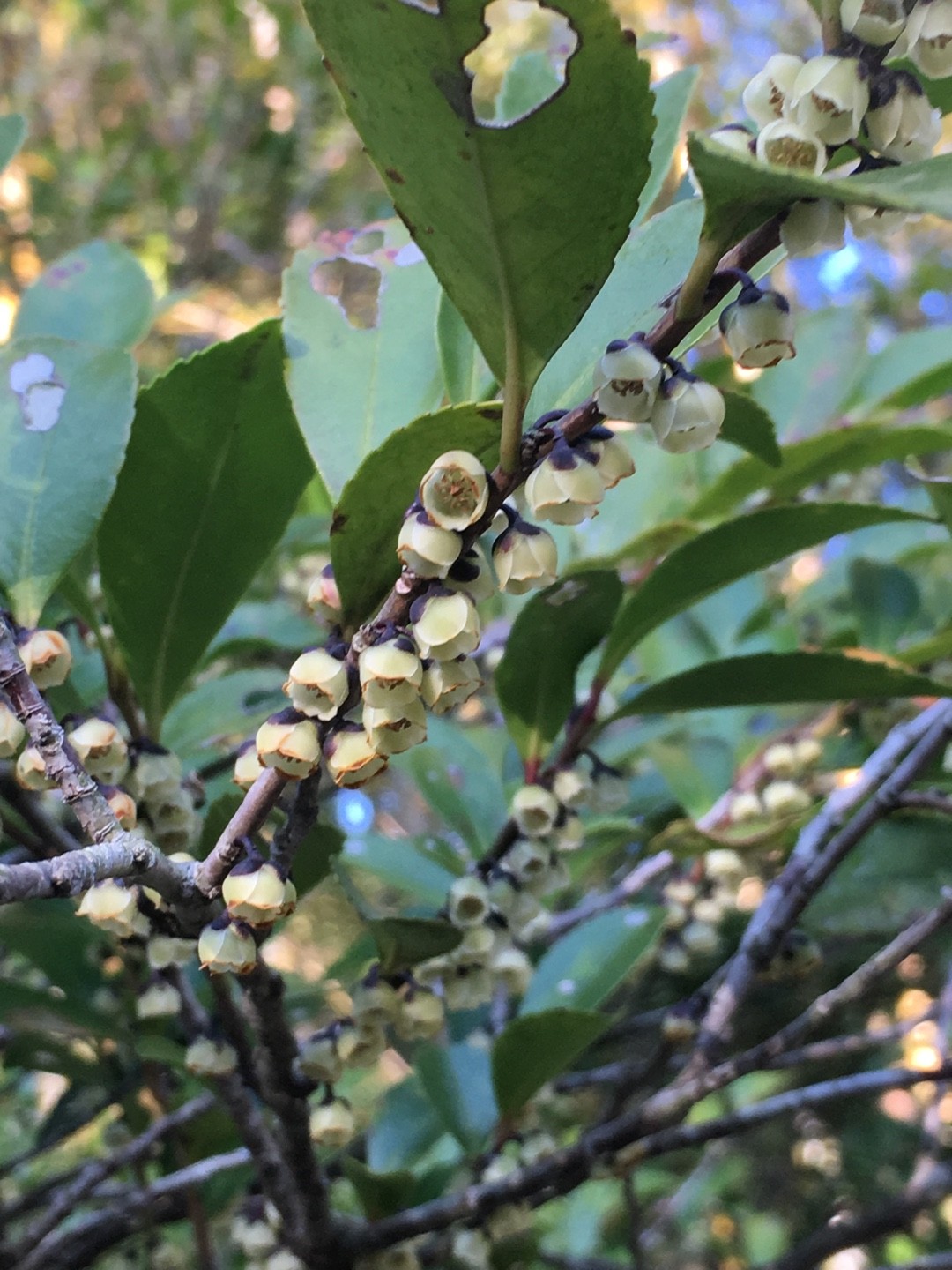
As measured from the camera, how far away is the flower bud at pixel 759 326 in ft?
1.58

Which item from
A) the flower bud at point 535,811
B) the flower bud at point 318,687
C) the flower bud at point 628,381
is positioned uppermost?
the flower bud at point 628,381

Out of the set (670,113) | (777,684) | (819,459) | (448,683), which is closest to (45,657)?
(448,683)

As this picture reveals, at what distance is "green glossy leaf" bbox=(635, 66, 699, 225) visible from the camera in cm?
85

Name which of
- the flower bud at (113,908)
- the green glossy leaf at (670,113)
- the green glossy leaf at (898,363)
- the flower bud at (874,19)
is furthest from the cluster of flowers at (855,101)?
the green glossy leaf at (898,363)

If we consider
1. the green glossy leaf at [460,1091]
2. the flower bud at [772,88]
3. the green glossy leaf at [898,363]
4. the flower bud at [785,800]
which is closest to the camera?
the flower bud at [772,88]

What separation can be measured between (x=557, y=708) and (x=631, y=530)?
481 millimetres

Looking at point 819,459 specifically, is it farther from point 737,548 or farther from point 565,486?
point 565,486

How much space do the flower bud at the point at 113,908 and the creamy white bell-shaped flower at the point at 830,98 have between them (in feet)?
1.66

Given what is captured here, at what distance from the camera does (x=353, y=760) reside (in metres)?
0.55

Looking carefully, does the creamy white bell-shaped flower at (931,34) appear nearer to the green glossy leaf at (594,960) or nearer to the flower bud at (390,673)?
the flower bud at (390,673)

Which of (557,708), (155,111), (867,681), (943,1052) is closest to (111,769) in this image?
(557,708)

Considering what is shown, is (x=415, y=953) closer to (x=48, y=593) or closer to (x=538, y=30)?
(x=48, y=593)

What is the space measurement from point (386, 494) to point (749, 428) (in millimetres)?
345

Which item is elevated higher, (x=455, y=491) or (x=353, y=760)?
(x=455, y=491)
